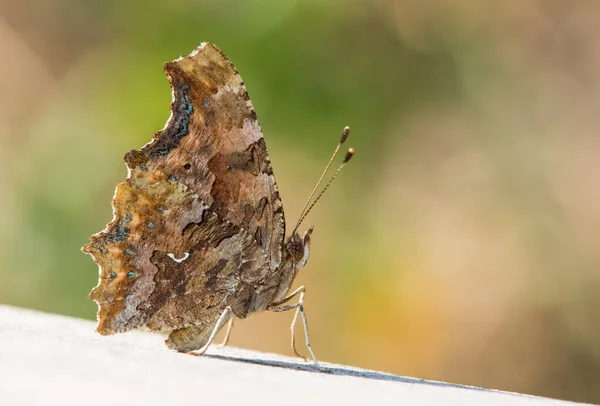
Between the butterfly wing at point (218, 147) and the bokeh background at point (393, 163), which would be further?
the bokeh background at point (393, 163)

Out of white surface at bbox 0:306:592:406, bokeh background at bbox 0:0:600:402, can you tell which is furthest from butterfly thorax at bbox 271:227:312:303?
bokeh background at bbox 0:0:600:402

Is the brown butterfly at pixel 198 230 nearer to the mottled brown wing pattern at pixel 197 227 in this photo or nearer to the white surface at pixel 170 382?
the mottled brown wing pattern at pixel 197 227

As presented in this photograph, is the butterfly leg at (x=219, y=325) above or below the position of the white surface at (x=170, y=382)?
below


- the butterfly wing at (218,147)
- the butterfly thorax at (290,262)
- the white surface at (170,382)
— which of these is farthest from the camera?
the butterfly thorax at (290,262)

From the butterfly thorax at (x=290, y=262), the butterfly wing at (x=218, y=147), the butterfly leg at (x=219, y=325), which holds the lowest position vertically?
the butterfly leg at (x=219, y=325)

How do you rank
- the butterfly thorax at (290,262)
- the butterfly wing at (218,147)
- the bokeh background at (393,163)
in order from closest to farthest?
the butterfly wing at (218,147), the butterfly thorax at (290,262), the bokeh background at (393,163)

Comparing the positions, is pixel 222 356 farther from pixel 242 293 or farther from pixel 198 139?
pixel 198 139

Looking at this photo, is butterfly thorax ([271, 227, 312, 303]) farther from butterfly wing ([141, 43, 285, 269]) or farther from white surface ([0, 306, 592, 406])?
white surface ([0, 306, 592, 406])

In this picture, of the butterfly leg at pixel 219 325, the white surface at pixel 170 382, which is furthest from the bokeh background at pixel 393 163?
the white surface at pixel 170 382
